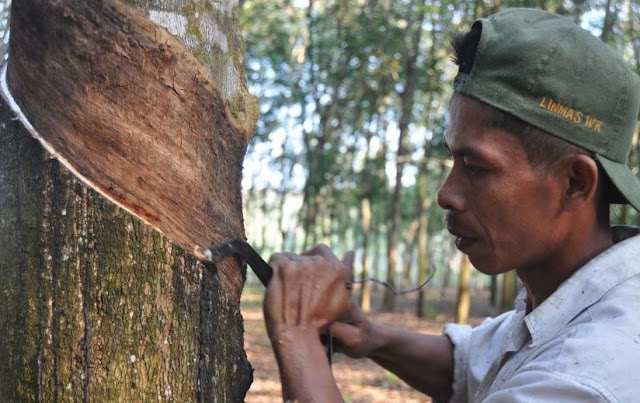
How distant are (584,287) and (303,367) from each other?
0.69 m

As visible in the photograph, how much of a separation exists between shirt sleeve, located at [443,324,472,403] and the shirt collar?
2.25 ft

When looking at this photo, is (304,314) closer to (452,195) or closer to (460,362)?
(452,195)

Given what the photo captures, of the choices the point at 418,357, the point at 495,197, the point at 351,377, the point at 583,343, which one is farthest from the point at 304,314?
the point at 351,377

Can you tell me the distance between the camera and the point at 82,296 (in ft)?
4.73

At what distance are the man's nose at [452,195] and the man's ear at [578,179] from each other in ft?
0.80

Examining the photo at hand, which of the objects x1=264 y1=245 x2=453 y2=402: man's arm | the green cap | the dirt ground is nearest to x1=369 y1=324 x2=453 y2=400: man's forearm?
x1=264 y1=245 x2=453 y2=402: man's arm

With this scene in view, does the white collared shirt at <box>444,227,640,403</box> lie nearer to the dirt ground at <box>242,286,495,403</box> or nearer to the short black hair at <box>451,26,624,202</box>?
the short black hair at <box>451,26,624,202</box>

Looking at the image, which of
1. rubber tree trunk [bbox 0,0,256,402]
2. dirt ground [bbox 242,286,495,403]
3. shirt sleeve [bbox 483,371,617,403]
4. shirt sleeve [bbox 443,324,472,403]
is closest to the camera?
shirt sleeve [bbox 483,371,617,403]

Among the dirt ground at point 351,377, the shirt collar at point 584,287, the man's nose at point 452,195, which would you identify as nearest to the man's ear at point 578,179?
the shirt collar at point 584,287

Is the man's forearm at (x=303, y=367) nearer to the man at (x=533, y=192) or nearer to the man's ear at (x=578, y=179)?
the man at (x=533, y=192)

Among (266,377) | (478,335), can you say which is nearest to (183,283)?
(478,335)

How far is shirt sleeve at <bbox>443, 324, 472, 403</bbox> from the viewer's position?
2290 mm

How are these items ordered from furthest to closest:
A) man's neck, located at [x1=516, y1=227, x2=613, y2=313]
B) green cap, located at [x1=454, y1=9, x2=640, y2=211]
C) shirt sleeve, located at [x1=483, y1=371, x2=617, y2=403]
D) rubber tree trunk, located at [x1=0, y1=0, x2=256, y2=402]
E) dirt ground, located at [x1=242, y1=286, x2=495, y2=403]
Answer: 1. dirt ground, located at [x1=242, y1=286, x2=495, y2=403]
2. man's neck, located at [x1=516, y1=227, x2=613, y2=313]
3. green cap, located at [x1=454, y1=9, x2=640, y2=211]
4. rubber tree trunk, located at [x1=0, y1=0, x2=256, y2=402]
5. shirt sleeve, located at [x1=483, y1=371, x2=617, y2=403]

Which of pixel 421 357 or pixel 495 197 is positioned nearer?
pixel 495 197
